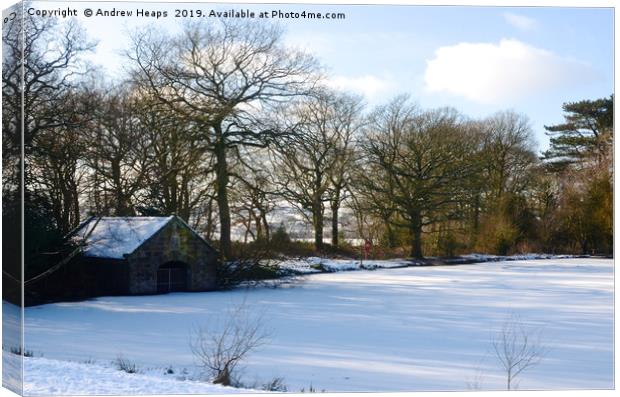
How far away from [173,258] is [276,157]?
3279 mm

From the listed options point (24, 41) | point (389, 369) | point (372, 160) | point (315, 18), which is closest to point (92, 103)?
point (24, 41)

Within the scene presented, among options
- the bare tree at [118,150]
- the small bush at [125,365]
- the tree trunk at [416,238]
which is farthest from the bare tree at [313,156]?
the small bush at [125,365]

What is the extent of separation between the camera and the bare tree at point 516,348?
7.93 meters

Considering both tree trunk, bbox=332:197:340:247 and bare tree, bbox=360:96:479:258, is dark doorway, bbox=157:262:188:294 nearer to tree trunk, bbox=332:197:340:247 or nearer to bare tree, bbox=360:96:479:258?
tree trunk, bbox=332:197:340:247

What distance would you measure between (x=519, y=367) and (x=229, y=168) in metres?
4.38

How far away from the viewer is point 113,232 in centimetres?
1045

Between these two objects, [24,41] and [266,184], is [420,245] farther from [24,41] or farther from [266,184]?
[24,41]

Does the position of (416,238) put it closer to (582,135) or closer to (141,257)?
(582,135)

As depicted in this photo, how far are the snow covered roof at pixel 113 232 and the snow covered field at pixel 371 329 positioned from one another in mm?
793

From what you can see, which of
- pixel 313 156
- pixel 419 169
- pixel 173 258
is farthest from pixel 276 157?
pixel 173 258

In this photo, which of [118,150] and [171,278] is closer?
[118,150]

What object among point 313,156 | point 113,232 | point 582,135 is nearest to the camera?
point 582,135

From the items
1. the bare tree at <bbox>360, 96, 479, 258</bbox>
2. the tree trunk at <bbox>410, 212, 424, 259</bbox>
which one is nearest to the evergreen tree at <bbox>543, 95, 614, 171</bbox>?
the bare tree at <bbox>360, 96, 479, 258</bbox>

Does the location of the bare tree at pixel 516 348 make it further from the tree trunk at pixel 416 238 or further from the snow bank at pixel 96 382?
the snow bank at pixel 96 382
